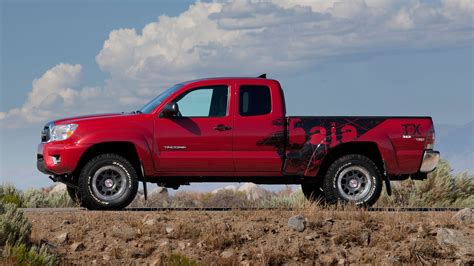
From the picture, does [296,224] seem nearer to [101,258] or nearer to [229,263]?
[229,263]

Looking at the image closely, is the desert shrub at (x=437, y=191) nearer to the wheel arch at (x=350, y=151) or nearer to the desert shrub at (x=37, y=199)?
the wheel arch at (x=350, y=151)

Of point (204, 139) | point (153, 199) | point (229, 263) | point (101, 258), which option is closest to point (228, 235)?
point (229, 263)

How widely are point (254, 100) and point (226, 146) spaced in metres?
1.03

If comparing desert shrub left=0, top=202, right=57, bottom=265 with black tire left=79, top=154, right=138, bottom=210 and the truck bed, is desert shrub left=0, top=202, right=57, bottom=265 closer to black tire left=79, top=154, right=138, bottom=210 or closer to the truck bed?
black tire left=79, top=154, right=138, bottom=210

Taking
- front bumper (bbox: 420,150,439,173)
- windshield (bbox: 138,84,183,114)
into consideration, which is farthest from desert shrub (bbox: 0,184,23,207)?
front bumper (bbox: 420,150,439,173)

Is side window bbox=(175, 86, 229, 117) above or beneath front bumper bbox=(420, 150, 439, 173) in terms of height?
above

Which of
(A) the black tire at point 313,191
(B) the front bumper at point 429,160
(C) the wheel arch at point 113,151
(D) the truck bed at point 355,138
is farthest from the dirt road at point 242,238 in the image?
(A) the black tire at point 313,191

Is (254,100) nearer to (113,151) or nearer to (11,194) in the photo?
(113,151)

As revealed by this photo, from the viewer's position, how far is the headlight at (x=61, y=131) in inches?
672

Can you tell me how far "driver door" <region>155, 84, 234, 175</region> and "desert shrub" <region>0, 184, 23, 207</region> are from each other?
4.54 meters

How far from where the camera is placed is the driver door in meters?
17.0

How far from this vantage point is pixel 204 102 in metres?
17.4

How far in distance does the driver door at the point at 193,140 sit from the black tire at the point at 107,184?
2.01ft

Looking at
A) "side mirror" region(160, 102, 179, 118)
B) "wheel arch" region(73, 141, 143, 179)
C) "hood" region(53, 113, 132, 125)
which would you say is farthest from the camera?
"wheel arch" region(73, 141, 143, 179)
